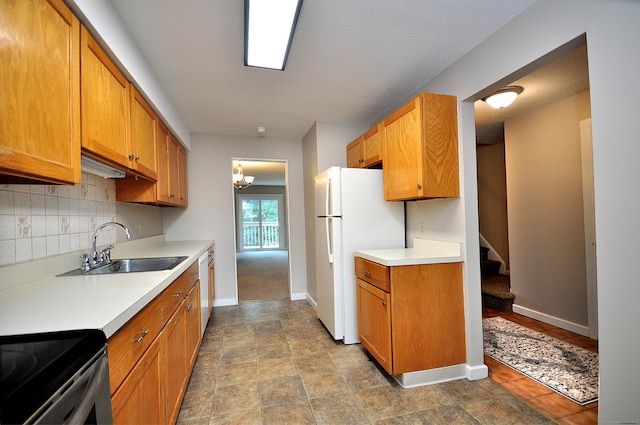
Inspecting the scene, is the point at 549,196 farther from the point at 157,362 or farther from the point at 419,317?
the point at 157,362

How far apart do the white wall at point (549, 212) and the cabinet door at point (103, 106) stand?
13.0ft

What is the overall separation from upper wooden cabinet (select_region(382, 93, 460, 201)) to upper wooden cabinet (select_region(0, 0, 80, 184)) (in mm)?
2023

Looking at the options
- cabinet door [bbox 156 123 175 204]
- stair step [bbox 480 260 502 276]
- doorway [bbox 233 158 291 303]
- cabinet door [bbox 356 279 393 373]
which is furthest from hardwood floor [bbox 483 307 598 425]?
Answer: doorway [bbox 233 158 291 303]

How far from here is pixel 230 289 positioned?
3963mm

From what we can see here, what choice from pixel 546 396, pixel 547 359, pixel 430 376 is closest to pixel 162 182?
pixel 430 376

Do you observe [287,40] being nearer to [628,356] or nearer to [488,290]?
[628,356]

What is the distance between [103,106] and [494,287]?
459cm

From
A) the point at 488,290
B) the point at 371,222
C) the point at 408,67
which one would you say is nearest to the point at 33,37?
the point at 408,67

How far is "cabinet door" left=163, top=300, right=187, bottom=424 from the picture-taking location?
1462 mm

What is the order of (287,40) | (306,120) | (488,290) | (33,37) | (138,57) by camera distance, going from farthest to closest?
(488,290)
(306,120)
(138,57)
(287,40)
(33,37)

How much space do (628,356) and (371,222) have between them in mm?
1830

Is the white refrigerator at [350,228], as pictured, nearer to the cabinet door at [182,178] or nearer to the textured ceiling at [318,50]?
the textured ceiling at [318,50]

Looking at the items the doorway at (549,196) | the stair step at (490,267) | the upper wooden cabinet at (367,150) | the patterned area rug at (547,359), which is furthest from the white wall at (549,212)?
the upper wooden cabinet at (367,150)

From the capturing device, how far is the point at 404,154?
2.28 metres
